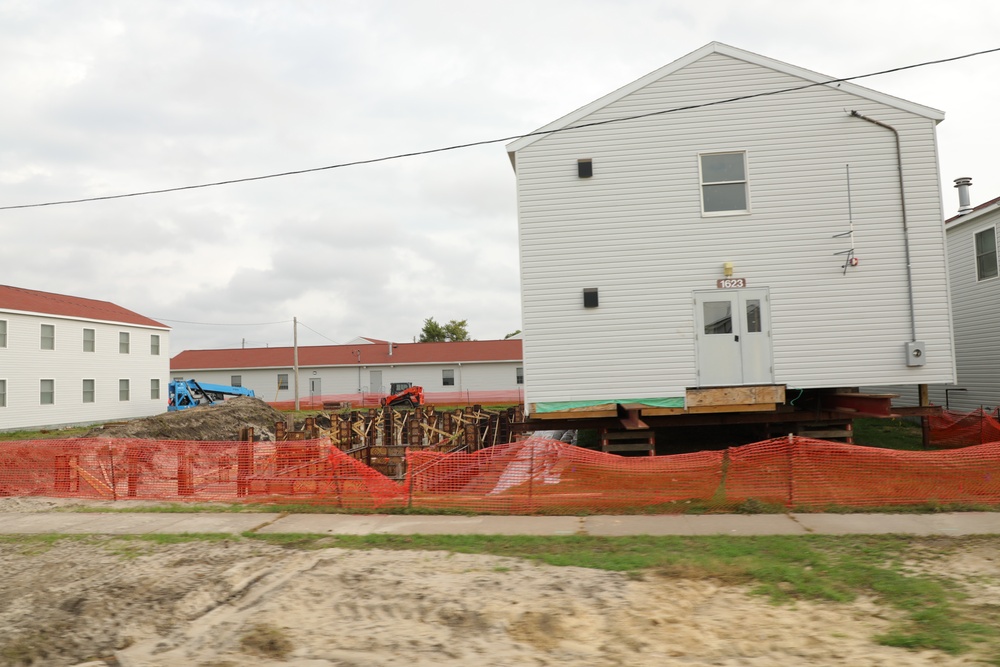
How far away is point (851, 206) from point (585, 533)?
989cm

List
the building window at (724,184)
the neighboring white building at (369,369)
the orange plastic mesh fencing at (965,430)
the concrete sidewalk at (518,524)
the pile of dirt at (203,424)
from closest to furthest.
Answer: the concrete sidewalk at (518,524)
the building window at (724,184)
the orange plastic mesh fencing at (965,430)
the pile of dirt at (203,424)
the neighboring white building at (369,369)

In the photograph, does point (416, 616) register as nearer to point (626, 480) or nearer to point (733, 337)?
point (626, 480)

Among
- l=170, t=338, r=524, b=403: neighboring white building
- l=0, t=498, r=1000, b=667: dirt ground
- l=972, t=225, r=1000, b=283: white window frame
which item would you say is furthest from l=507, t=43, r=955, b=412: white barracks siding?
l=170, t=338, r=524, b=403: neighboring white building

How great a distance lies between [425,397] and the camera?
5300 centimetres

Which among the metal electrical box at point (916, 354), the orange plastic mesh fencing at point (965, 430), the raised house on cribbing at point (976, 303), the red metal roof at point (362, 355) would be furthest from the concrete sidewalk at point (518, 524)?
the red metal roof at point (362, 355)

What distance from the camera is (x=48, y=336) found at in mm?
34219

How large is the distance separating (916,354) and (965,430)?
14.8ft

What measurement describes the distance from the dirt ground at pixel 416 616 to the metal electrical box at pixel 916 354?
281 inches

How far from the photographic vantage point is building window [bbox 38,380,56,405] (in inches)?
1318

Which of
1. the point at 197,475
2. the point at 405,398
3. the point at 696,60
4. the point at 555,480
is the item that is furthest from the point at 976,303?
the point at 405,398

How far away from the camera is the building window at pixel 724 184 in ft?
51.5

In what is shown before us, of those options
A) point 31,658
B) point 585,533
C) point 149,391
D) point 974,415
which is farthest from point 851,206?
point 149,391

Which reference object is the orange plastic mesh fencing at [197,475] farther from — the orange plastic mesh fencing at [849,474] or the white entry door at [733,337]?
the white entry door at [733,337]

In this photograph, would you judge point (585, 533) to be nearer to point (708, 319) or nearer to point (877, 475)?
point (877, 475)
